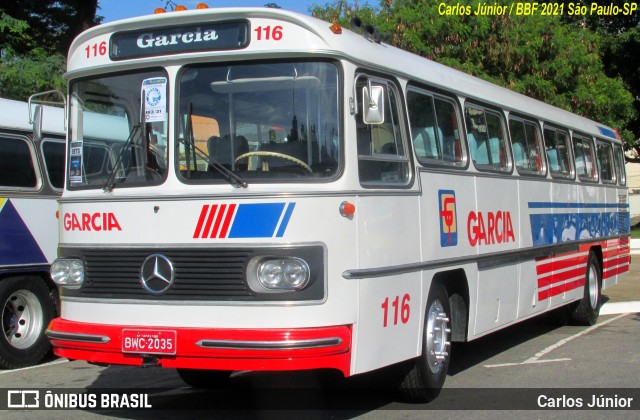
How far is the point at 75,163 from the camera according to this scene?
675 centimetres

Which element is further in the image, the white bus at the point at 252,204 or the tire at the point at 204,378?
the tire at the point at 204,378

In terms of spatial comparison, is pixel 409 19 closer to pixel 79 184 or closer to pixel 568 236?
pixel 568 236

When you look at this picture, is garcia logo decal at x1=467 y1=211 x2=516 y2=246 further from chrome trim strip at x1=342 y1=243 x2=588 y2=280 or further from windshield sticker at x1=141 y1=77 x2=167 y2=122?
windshield sticker at x1=141 y1=77 x2=167 y2=122

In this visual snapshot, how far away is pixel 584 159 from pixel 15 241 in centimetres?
783

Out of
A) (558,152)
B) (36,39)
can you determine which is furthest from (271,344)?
(36,39)

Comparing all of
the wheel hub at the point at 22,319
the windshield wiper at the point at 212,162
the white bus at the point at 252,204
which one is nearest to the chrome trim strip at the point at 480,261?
the white bus at the point at 252,204

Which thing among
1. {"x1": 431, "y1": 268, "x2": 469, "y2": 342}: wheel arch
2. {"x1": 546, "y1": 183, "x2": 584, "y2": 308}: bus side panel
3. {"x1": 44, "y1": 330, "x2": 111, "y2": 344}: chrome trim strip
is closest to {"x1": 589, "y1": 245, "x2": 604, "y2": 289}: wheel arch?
{"x1": 546, "y1": 183, "x2": 584, "y2": 308}: bus side panel

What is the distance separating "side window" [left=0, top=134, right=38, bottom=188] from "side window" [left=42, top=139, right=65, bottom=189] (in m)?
0.22

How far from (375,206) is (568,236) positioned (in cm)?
558

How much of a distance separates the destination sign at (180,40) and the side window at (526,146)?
4324mm

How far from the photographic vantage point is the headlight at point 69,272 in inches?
250

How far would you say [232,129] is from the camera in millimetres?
6047

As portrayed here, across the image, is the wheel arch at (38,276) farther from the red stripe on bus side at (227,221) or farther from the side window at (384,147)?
the side window at (384,147)

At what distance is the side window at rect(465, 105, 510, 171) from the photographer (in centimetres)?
828
